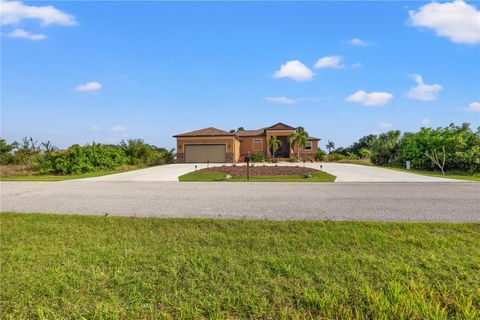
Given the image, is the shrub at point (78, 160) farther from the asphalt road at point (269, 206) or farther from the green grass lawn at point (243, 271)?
the green grass lawn at point (243, 271)

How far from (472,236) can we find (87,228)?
6.21 metres

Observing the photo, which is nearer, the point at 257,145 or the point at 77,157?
the point at 77,157

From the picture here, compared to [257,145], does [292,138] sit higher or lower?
higher

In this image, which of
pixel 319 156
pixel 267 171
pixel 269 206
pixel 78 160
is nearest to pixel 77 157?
pixel 78 160

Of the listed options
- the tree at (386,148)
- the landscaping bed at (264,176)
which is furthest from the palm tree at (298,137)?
the landscaping bed at (264,176)

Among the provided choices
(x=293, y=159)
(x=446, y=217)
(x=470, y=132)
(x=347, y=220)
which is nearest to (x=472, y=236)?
(x=446, y=217)

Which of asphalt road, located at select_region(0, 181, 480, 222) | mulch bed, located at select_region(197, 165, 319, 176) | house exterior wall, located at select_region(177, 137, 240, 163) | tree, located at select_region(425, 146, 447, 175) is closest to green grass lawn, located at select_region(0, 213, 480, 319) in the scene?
asphalt road, located at select_region(0, 181, 480, 222)

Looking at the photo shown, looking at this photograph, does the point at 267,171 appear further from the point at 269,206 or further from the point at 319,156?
the point at 319,156

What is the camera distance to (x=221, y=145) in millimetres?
31625

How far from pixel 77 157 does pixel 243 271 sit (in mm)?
20193

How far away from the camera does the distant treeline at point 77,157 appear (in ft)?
64.5

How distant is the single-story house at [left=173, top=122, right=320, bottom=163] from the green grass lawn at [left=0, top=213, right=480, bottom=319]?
1049 inches

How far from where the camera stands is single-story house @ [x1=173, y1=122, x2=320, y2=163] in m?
Result: 31.6

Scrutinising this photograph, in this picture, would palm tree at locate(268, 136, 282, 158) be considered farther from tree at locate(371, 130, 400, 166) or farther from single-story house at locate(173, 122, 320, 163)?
tree at locate(371, 130, 400, 166)
